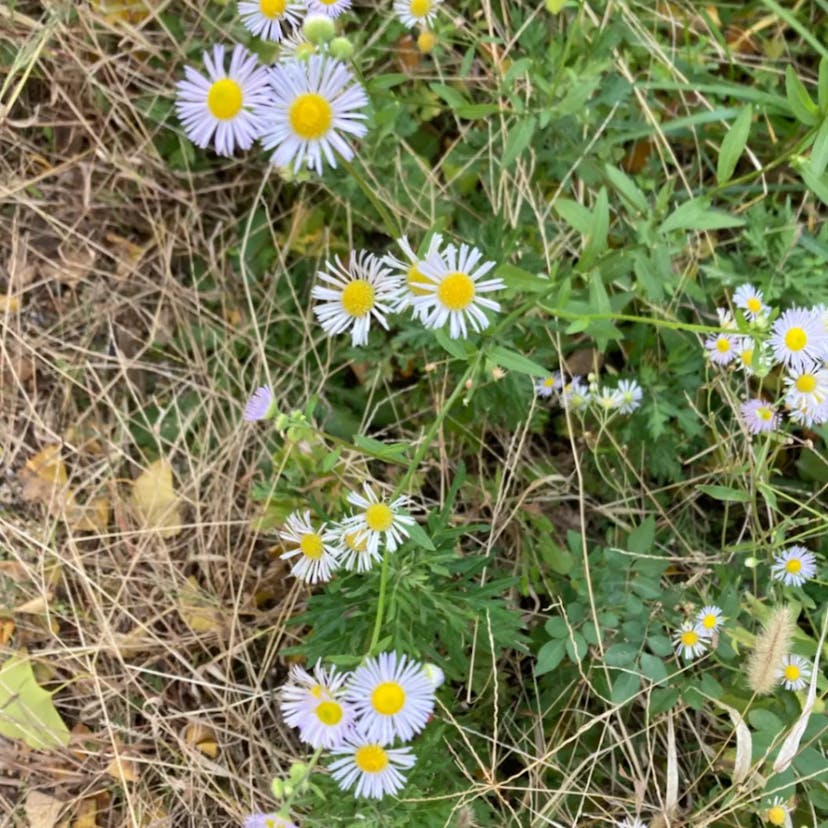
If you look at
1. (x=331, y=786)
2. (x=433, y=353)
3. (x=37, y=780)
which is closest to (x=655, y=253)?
(x=433, y=353)

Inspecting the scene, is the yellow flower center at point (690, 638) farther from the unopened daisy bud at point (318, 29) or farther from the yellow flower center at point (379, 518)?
the unopened daisy bud at point (318, 29)

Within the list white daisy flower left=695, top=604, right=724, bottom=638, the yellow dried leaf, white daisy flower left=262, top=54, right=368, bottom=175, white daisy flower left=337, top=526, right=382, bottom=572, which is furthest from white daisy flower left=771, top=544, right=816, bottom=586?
the yellow dried leaf

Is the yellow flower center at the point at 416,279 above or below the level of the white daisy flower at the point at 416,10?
below

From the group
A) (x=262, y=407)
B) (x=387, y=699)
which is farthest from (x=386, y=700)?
(x=262, y=407)

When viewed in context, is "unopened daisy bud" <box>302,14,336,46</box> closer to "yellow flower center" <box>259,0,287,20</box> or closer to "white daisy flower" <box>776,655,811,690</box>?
"yellow flower center" <box>259,0,287,20</box>

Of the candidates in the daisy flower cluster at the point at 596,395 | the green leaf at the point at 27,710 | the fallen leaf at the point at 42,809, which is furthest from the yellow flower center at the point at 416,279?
the fallen leaf at the point at 42,809

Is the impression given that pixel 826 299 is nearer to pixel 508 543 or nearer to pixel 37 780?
pixel 508 543

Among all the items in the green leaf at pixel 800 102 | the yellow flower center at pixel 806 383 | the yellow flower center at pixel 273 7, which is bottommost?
the yellow flower center at pixel 806 383
